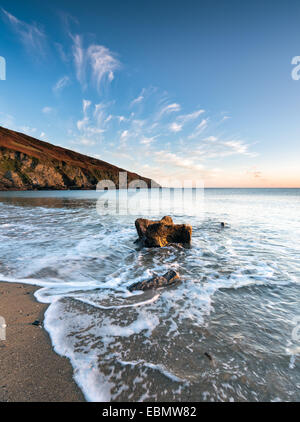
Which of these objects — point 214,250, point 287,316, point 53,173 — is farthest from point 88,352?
point 53,173

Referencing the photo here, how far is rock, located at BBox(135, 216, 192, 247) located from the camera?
9.25 meters

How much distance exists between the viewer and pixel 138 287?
16.2 feet

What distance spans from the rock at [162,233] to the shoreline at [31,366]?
235 inches

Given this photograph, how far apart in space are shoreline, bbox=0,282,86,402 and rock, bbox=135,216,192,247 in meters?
5.97

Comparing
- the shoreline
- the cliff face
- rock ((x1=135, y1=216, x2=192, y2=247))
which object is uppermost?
the cliff face

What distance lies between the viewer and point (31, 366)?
8.30 feet

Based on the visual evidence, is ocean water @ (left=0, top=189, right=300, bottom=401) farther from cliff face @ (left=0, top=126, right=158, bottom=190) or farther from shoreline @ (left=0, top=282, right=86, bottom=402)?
cliff face @ (left=0, top=126, right=158, bottom=190)

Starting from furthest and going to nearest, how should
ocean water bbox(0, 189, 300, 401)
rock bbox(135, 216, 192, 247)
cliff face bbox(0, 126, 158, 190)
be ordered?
1. cliff face bbox(0, 126, 158, 190)
2. rock bbox(135, 216, 192, 247)
3. ocean water bbox(0, 189, 300, 401)

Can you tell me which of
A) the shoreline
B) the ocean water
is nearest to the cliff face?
the ocean water

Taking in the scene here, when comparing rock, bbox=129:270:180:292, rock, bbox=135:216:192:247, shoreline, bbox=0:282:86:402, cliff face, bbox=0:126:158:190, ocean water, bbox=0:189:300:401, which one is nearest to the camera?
shoreline, bbox=0:282:86:402

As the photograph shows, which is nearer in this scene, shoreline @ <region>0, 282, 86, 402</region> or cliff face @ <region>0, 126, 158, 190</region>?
shoreline @ <region>0, 282, 86, 402</region>

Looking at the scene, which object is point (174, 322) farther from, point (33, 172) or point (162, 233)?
point (33, 172)

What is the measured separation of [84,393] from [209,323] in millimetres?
2463

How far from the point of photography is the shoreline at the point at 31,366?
216 centimetres
